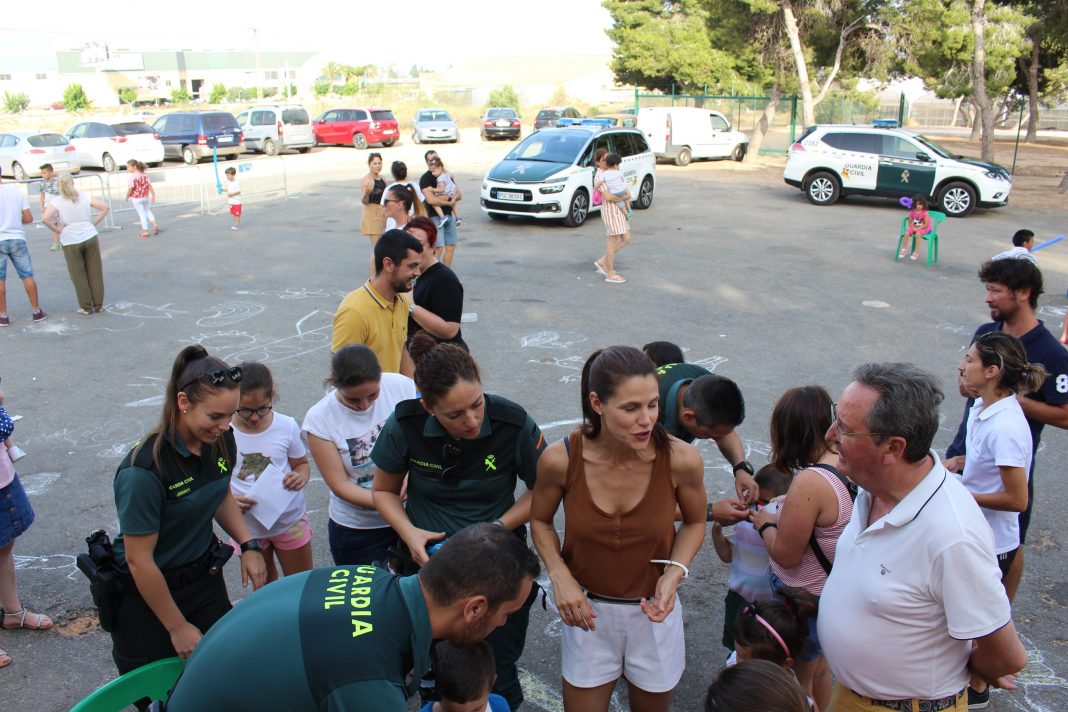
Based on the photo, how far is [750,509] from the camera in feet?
10.4

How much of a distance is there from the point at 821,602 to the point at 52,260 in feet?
47.3

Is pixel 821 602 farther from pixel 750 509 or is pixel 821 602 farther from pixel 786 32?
pixel 786 32

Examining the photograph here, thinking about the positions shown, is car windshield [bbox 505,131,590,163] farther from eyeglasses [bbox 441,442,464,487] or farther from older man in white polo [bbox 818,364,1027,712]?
older man in white polo [bbox 818,364,1027,712]

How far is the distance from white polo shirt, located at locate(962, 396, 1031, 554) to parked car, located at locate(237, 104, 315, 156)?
105ft

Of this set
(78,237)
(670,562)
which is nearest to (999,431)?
(670,562)

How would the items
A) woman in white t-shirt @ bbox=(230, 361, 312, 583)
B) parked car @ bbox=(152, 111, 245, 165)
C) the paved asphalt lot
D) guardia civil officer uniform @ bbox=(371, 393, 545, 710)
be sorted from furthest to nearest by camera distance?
parked car @ bbox=(152, 111, 245, 165) → the paved asphalt lot → woman in white t-shirt @ bbox=(230, 361, 312, 583) → guardia civil officer uniform @ bbox=(371, 393, 545, 710)

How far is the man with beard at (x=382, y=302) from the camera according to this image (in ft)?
14.6

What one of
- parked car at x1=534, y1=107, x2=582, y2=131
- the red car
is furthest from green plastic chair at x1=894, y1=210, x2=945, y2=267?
parked car at x1=534, y1=107, x2=582, y2=131

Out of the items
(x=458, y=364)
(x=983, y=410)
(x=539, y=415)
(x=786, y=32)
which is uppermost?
(x=786, y=32)

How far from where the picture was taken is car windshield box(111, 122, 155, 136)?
28250mm

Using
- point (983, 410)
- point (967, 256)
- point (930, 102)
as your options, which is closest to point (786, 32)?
point (967, 256)

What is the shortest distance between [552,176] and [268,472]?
12.8 metres

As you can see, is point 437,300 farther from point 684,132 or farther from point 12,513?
point 684,132

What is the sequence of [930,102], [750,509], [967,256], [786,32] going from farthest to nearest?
[930,102] < [786,32] < [967,256] < [750,509]
